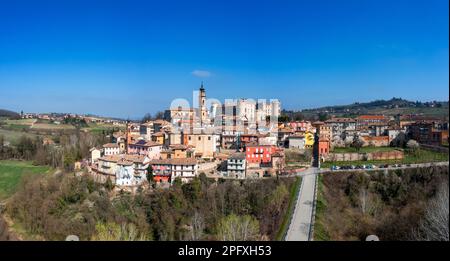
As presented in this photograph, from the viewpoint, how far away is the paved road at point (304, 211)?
5.83 meters

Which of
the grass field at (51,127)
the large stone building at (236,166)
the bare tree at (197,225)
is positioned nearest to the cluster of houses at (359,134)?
the large stone building at (236,166)

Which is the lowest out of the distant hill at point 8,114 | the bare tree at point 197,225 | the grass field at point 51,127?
the bare tree at point 197,225

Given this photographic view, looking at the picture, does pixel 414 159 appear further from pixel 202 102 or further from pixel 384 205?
pixel 202 102

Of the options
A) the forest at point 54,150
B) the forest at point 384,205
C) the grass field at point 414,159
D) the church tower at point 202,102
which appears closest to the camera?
the forest at point 384,205

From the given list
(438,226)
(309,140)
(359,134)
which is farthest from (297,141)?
(438,226)

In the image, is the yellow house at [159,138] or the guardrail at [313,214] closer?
the guardrail at [313,214]

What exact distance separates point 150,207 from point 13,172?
7474 mm

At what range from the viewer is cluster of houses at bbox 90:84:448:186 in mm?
10281

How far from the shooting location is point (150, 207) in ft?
29.1

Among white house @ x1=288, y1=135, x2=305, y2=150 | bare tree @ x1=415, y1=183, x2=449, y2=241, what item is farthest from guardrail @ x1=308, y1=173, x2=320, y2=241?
white house @ x1=288, y1=135, x2=305, y2=150

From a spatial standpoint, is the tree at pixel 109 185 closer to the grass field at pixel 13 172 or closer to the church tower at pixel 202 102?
the grass field at pixel 13 172

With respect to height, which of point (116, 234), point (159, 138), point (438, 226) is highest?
point (159, 138)

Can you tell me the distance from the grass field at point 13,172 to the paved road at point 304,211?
893cm
